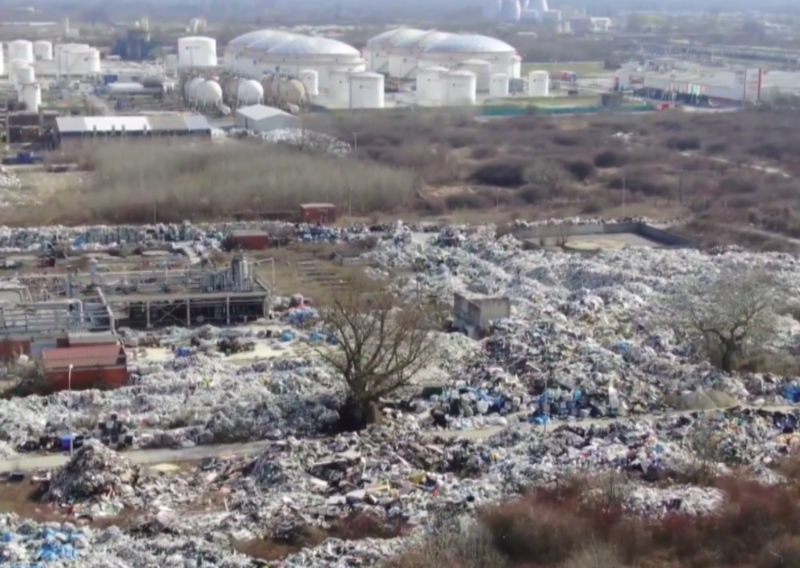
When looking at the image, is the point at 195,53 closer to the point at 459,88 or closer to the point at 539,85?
the point at 459,88

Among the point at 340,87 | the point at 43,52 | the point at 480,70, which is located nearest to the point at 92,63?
the point at 43,52

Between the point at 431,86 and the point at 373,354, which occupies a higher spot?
the point at 431,86

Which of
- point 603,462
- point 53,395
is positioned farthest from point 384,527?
point 53,395

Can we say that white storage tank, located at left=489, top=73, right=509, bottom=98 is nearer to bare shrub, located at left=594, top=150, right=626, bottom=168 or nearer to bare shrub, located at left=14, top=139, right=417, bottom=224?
bare shrub, located at left=594, top=150, right=626, bottom=168

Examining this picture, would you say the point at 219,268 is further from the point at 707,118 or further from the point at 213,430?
the point at 707,118

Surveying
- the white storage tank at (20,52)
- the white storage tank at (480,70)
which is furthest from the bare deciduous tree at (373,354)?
the white storage tank at (20,52)

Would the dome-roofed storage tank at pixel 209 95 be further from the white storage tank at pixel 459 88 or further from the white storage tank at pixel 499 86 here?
the white storage tank at pixel 499 86
